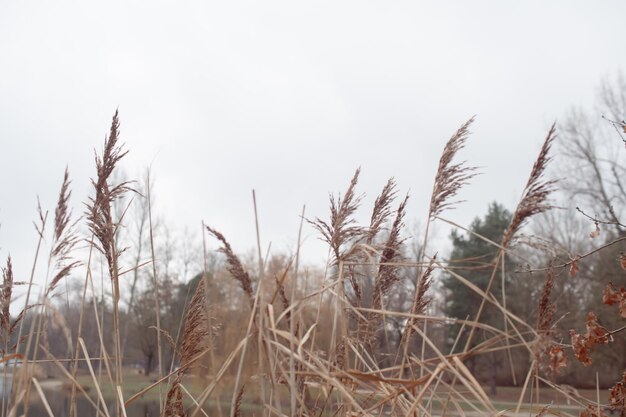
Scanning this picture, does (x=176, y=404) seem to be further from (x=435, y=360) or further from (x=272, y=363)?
(x=435, y=360)

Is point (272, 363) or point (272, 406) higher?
point (272, 363)

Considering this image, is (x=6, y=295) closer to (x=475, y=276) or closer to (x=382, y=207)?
(x=382, y=207)

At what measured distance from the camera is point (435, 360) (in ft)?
5.35

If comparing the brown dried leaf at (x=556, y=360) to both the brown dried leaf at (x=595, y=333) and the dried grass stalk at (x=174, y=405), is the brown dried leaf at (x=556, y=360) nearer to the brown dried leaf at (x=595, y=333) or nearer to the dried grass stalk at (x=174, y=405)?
the brown dried leaf at (x=595, y=333)

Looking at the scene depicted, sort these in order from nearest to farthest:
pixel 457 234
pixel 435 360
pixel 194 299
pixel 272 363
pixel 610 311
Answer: pixel 272 363, pixel 435 360, pixel 194 299, pixel 610 311, pixel 457 234

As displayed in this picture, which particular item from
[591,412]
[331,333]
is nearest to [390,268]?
[331,333]

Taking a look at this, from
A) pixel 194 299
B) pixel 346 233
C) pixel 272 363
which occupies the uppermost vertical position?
pixel 346 233

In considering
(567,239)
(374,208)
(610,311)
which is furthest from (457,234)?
(374,208)

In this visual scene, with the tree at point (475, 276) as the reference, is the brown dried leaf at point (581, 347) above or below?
below

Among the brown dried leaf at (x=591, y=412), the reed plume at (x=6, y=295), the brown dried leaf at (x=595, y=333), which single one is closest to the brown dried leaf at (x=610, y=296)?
the brown dried leaf at (x=595, y=333)

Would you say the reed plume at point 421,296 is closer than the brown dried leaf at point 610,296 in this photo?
Yes

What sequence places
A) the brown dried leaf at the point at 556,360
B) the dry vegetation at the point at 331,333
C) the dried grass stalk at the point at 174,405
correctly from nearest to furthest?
the dry vegetation at the point at 331,333
the brown dried leaf at the point at 556,360
the dried grass stalk at the point at 174,405

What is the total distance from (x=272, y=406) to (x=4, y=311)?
116 centimetres

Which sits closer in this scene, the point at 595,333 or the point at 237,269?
the point at 237,269
